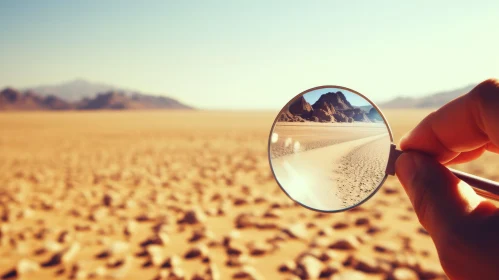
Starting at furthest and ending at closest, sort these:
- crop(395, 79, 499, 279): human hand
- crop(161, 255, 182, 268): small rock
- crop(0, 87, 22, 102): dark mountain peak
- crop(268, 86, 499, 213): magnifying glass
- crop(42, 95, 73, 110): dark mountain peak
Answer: crop(0, 87, 22, 102): dark mountain peak, crop(42, 95, 73, 110): dark mountain peak, crop(161, 255, 182, 268): small rock, crop(268, 86, 499, 213): magnifying glass, crop(395, 79, 499, 279): human hand

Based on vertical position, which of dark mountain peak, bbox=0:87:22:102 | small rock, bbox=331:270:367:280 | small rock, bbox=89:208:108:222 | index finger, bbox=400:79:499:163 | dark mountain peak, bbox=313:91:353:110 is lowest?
small rock, bbox=89:208:108:222

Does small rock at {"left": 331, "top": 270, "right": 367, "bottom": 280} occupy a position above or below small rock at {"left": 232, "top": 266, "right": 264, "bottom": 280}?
above

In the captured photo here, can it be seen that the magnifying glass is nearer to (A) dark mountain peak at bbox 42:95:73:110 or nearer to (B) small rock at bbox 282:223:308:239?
(B) small rock at bbox 282:223:308:239

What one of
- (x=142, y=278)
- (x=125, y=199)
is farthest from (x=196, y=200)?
(x=142, y=278)

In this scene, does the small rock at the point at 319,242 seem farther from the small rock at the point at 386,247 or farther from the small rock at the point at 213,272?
the small rock at the point at 213,272

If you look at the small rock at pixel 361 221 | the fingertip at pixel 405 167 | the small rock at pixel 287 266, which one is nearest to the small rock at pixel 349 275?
the small rock at pixel 287 266

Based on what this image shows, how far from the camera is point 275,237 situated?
2.84m

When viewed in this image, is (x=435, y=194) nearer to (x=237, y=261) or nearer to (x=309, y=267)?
(x=309, y=267)

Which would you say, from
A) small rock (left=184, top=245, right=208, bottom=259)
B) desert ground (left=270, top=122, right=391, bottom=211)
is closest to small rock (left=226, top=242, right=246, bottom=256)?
small rock (left=184, top=245, right=208, bottom=259)

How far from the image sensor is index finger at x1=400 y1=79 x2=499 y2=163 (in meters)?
0.92

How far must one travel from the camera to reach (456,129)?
1122 mm

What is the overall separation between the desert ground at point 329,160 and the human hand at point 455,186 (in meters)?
0.12

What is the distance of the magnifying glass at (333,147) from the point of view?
1.27 meters

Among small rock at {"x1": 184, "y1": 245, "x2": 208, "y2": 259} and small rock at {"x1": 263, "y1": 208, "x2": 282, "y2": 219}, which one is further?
small rock at {"x1": 263, "y1": 208, "x2": 282, "y2": 219}
